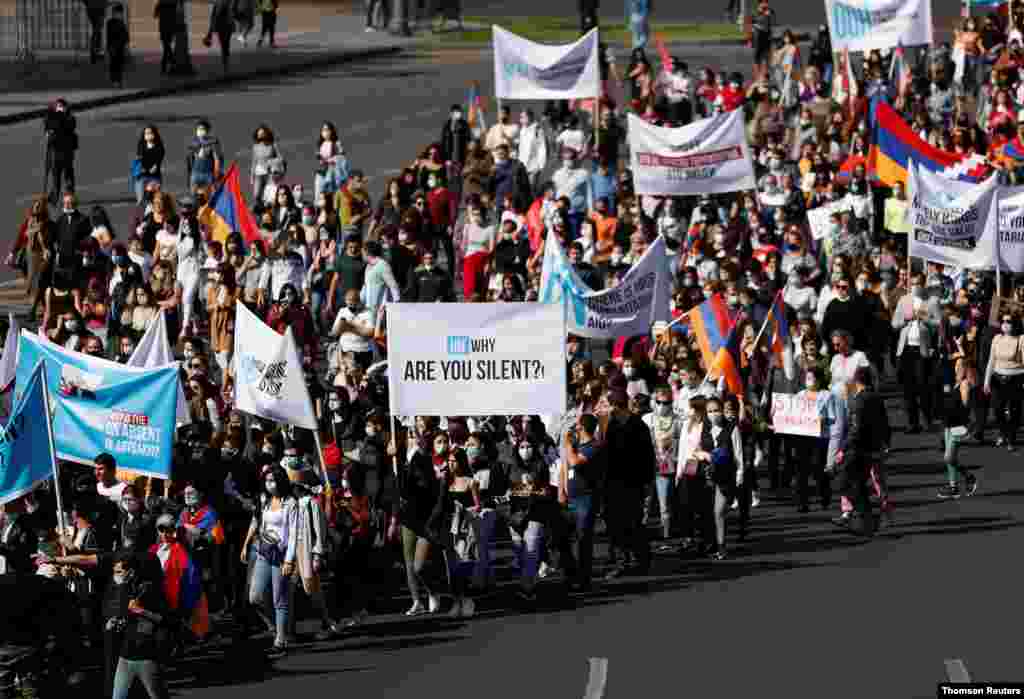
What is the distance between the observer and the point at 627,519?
24781mm

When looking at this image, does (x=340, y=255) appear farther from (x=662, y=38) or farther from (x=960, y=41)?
(x=662, y=38)

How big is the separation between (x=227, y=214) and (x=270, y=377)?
9.03 metres

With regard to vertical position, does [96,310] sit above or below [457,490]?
above

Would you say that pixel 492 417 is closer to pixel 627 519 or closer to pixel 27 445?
pixel 627 519

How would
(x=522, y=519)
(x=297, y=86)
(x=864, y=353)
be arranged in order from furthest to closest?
(x=297, y=86)
(x=864, y=353)
(x=522, y=519)

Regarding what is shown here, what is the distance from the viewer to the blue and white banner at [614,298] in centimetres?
2853

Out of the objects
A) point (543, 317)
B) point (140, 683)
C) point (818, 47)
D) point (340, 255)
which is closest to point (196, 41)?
point (818, 47)

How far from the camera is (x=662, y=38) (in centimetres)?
6328

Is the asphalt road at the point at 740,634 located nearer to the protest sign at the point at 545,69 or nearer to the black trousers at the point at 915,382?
the black trousers at the point at 915,382

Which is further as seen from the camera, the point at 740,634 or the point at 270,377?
the point at 270,377

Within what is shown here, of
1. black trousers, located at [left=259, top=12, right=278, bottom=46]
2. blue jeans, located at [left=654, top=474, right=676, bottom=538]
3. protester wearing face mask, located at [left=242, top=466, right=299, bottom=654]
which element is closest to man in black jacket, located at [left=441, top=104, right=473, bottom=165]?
blue jeans, located at [left=654, top=474, right=676, bottom=538]

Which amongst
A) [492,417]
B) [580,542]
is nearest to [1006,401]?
[492,417]

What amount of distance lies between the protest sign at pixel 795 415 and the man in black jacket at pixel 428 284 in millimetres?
4810

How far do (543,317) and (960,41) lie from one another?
975 inches
